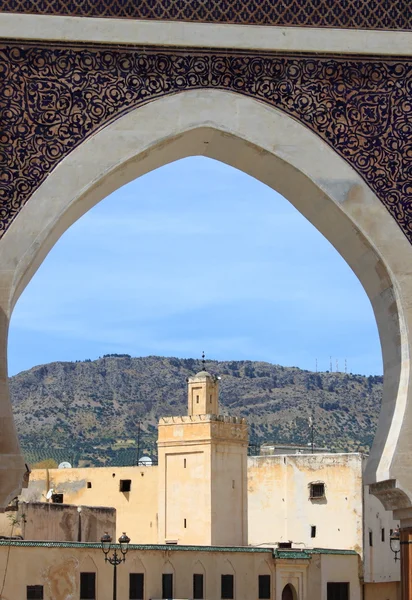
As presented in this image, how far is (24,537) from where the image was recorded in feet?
75.2

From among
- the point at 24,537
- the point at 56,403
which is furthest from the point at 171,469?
the point at 56,403

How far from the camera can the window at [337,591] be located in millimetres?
26694

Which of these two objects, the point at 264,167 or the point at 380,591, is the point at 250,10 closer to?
the point at 264,167

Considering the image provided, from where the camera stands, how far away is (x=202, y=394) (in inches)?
1414

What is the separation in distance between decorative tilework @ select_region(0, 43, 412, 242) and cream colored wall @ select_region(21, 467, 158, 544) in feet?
86.8

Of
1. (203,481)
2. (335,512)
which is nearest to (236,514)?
(203,481)

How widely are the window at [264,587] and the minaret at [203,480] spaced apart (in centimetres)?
589

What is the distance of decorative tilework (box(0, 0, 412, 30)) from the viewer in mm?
7281

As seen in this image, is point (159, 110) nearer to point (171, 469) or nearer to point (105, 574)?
point (105, 574)

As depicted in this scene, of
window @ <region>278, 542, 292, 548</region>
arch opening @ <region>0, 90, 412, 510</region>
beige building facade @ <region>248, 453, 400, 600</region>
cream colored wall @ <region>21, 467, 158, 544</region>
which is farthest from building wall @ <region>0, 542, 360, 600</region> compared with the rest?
arch opening @ <region>0, 90, 412, 510</region>

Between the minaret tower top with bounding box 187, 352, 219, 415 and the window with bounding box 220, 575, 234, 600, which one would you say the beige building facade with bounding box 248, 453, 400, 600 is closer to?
the window with bounding box 220, 575, 234, 600

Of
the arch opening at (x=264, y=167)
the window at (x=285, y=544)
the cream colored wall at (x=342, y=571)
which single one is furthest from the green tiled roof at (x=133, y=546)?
the arch opening at (x=264, y=167)

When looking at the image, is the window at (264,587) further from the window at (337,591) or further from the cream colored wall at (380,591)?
the cream colored wall at (380,591)

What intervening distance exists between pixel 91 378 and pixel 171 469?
47092 millimetres
